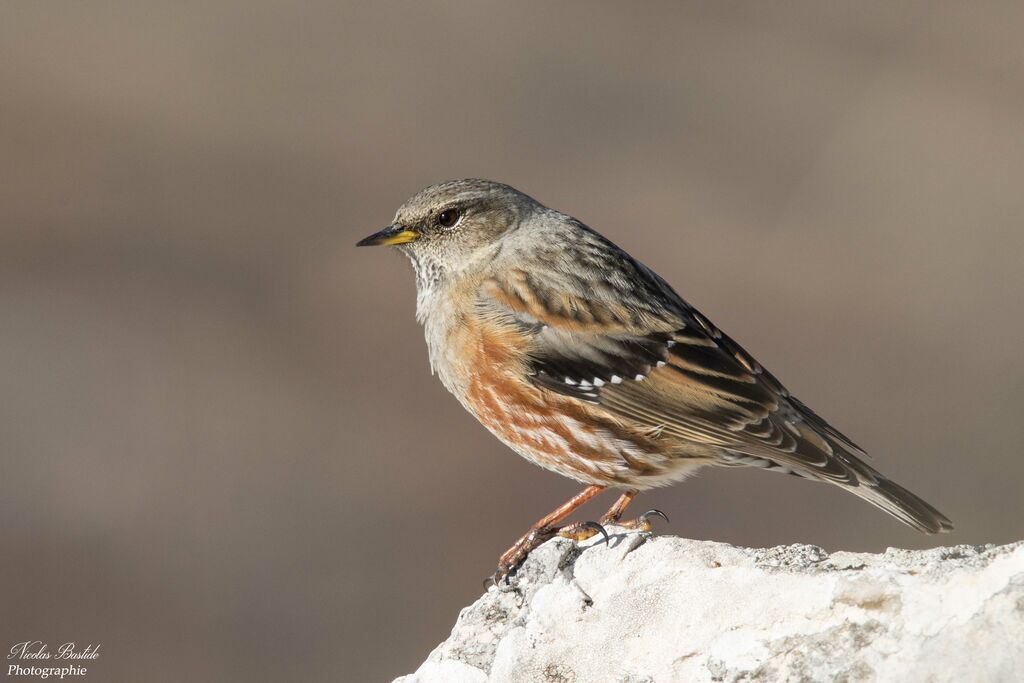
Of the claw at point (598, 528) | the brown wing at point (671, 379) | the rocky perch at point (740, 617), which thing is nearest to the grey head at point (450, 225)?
the brown wing at point (671, 379)

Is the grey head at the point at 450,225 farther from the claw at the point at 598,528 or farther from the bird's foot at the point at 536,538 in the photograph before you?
the claw at the point at 598,528

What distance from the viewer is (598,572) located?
4602 millimetres

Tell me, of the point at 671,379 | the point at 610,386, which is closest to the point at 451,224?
the point at 610,386

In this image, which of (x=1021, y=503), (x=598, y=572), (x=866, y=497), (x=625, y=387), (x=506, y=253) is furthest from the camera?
(x=1021, y=503)

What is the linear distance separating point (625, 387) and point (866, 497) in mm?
1137

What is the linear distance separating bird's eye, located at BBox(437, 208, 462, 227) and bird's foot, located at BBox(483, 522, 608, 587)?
1.85 meters

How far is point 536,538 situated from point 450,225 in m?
1.93

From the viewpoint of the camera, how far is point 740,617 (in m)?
4.01

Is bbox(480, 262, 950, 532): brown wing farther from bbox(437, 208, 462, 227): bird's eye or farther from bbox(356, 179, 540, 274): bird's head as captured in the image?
bbox(437, 208, 462, 227): bird's eye

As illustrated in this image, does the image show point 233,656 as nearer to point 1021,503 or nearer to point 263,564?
point 263,564

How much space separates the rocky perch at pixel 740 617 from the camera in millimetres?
3541

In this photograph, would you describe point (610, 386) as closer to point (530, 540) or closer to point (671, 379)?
point (671, 379)

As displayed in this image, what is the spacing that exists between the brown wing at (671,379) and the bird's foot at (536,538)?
0.65 meters

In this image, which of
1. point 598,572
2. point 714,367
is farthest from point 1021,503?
point 598,572
